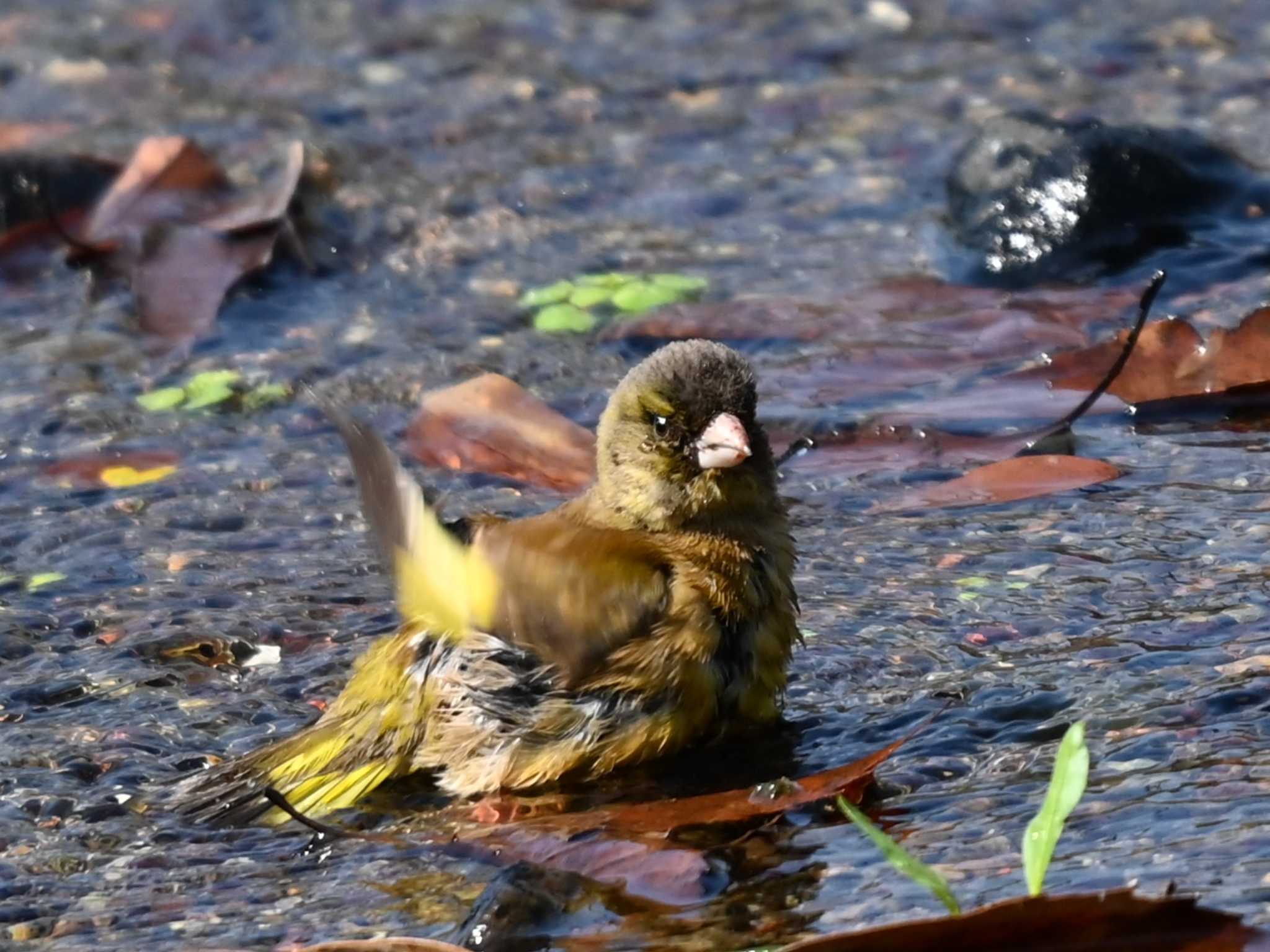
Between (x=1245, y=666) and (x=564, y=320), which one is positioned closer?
(x=1245, y=666)

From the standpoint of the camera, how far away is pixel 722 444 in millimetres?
4480

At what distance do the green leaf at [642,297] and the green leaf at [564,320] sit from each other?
0.12 meters

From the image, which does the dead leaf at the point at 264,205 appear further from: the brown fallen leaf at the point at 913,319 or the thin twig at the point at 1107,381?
the thin twig at the point at 1107,381

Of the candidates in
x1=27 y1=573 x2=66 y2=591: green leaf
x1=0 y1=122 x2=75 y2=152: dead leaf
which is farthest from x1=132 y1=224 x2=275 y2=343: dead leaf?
x1=27 y1=573 x2=66 y2=591: green leaf

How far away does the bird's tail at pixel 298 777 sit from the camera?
3896 millimetres

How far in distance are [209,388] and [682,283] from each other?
1555 millimetres

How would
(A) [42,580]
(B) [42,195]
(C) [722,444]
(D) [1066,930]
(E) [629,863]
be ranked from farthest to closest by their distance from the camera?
(B) [42,195] → (A) [42,580] → (C) [722,444] → (E) [629,863] → (D) [1066,930]

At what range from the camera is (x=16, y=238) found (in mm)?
7340

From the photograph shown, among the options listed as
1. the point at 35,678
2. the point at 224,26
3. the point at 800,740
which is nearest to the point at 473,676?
the point at 800,740

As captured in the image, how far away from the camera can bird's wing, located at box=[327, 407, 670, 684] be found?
3.98m

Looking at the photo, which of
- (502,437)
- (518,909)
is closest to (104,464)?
(502,437)

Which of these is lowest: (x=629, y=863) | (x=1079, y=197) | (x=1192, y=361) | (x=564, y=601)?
(x=629, y=863)

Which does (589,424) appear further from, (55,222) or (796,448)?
(55,222)

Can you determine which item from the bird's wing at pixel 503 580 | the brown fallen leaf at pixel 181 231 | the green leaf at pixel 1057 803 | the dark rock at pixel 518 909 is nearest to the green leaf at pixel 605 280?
the brown fallen leaf at pixel 181 231
